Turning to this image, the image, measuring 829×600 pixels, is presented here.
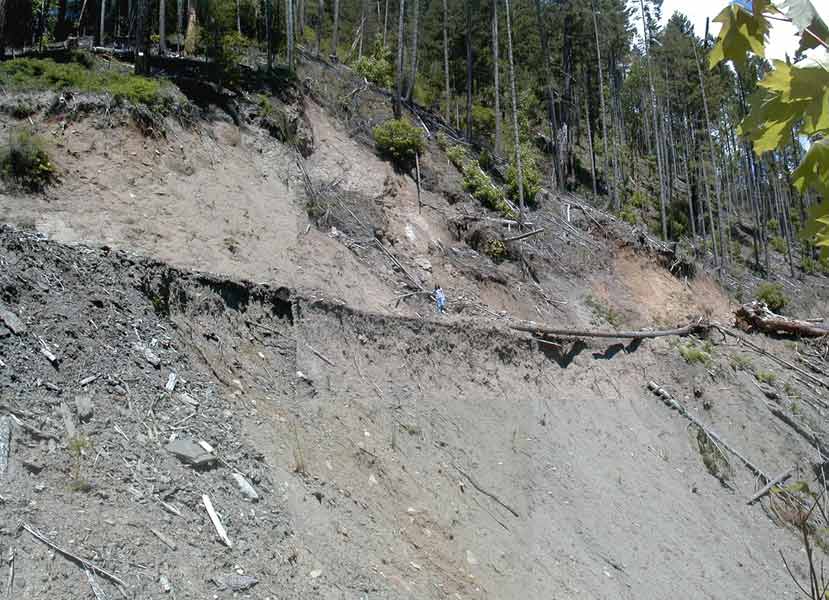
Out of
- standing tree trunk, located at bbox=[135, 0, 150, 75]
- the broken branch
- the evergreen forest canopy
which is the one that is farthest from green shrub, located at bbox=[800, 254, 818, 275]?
standing tree trunk, located at bbox=[135, 0, 150, 75]

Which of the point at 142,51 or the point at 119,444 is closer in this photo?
the point at 119,444

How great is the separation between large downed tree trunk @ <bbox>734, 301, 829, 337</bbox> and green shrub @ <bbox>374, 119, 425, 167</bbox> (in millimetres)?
11258

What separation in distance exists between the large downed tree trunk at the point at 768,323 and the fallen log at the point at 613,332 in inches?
104

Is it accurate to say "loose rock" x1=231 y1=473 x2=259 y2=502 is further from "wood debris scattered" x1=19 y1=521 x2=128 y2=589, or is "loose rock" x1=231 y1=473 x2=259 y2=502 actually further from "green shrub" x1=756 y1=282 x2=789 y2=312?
"green shrub" x1=756 y1=282 x2=789 y2=312

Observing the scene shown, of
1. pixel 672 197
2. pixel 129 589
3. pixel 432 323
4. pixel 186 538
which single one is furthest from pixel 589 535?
pixel 672 197

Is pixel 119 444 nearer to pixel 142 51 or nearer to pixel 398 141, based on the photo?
pixel 142 51

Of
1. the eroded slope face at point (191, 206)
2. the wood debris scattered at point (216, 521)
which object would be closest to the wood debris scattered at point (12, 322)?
the eroded slope face at point (191, 206)

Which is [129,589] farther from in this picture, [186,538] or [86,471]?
[86,471]

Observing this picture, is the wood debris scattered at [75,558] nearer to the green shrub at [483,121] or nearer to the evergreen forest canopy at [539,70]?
the evergreen forest canopy at [539,70]

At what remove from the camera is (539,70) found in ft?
125

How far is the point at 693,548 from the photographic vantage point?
1337cm

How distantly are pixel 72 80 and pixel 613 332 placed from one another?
43.4ft

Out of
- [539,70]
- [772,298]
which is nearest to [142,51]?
[772,298]

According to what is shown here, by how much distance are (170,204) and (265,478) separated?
670cm
